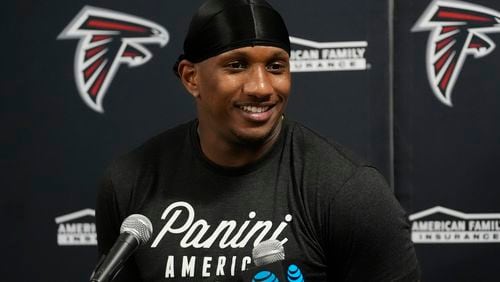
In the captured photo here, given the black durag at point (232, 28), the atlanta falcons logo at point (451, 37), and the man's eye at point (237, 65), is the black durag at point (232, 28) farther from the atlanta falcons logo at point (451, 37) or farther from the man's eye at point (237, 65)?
the atlanta falcons logo at point (451, 37)

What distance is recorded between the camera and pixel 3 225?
243cm

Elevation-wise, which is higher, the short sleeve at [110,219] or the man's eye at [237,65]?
the man's eye at [237,65]

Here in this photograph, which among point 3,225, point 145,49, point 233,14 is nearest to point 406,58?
point 145,49

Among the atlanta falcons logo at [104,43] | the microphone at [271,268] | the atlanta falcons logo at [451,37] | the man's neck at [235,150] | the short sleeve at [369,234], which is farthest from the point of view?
the atlanta falcons logo at [104,43]

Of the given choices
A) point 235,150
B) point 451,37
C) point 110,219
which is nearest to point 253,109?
point 235,150

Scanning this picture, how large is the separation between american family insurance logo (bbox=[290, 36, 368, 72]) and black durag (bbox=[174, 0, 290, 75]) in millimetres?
772

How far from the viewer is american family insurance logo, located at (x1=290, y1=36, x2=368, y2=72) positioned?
2.20 metres

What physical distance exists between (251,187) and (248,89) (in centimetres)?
20

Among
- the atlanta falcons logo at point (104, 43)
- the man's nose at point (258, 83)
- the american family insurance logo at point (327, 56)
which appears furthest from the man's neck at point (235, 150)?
the atlanta falcons logo at point (104, 43)

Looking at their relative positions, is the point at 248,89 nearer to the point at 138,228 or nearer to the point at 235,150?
the point at 235,150

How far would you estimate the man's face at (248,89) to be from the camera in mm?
1372

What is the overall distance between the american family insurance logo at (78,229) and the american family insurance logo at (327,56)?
30.4 inches

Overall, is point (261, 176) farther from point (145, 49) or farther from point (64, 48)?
point (64, 48)

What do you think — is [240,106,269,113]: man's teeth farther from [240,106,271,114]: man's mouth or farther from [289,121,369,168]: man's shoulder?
[289,121,369,168]: man's shoulder
